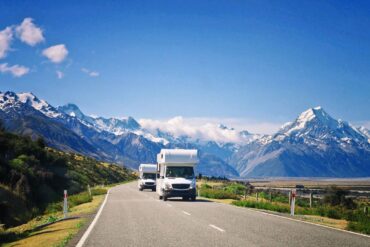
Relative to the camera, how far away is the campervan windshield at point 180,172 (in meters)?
34.3

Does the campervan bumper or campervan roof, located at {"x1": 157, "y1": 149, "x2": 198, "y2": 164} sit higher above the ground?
campervan roof, located at {"x1": 157, "y1": 149, "x2": 198, "y2": 164}

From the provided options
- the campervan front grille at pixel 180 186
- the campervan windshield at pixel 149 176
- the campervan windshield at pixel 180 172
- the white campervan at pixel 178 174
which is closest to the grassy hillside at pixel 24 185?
the campervan windshield at pixel 149 176

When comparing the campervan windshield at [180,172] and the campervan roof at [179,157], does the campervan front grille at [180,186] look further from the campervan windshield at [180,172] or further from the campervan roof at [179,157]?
the campervan roof at [179,157]

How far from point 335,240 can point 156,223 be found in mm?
6890

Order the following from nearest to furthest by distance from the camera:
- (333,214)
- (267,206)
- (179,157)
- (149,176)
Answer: (333,214)
(267,206)
(179,157)
(149,176)

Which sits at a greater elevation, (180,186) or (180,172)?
(180,172)

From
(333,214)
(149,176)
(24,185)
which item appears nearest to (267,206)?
(333,214)

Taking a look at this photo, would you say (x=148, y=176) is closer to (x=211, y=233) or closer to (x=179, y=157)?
(x=179, y=157)

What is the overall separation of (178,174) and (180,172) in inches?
7.8

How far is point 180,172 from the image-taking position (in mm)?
34438

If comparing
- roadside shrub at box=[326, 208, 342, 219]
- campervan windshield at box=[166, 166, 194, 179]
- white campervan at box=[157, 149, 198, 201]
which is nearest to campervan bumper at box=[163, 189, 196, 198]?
white campervan at box=[157, 149, 198, 201]

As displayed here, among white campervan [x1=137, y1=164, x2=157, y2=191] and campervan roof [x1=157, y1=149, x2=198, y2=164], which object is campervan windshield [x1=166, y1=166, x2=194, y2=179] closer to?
campervan roof [x1=157, y1=149, x2=198, y2=164]

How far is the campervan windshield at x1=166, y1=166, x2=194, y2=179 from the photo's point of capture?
34281mm

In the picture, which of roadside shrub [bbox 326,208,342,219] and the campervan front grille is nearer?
roadside shrub [bbox 326,208,342,219]
